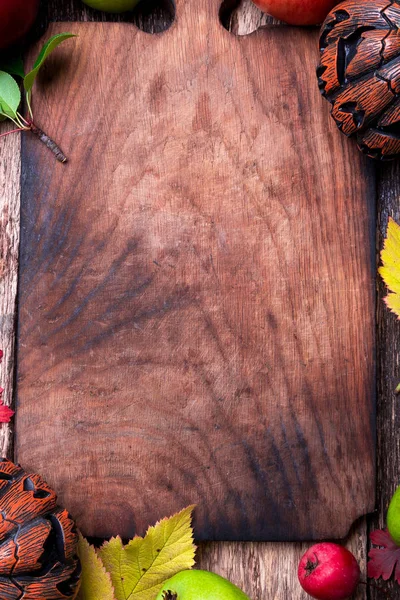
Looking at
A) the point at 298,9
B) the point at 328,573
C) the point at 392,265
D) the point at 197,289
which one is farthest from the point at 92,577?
the point at 298,9

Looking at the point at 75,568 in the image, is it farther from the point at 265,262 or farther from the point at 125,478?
the point at 265,262

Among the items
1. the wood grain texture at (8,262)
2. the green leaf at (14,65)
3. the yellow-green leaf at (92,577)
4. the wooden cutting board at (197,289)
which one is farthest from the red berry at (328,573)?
the green leaf at (14,65)

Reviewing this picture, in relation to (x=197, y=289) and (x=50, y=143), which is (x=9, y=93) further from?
(x=197, y=289)

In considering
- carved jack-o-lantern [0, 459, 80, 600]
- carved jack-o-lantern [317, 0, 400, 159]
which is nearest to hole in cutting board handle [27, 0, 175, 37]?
carved jack-o-lantern [317, 0, 400, 159]

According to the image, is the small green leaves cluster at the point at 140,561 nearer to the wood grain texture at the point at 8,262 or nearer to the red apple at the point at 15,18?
the wood grain texture at the point at 8,262

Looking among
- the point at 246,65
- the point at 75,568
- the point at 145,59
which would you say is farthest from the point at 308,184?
the point at 75,568

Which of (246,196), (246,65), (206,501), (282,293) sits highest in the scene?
(246,65)

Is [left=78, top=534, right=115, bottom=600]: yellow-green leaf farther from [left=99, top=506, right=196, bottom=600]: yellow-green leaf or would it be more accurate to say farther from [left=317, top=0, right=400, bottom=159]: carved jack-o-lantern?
[left=317, top=0, right=400, bottom=159]: carved jack-o-lantern
